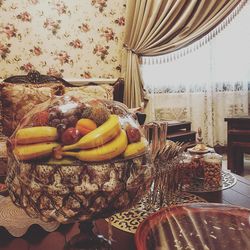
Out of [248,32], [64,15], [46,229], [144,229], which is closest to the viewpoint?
[144,229]

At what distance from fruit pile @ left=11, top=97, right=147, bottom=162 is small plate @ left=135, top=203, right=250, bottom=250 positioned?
0.61 feet

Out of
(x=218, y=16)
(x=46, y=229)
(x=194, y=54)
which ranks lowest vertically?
(x=46, y=229)

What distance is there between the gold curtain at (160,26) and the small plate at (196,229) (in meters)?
2.50

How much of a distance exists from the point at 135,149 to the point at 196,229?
25 centimetres

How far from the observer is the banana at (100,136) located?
51 centimetres

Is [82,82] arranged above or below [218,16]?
below

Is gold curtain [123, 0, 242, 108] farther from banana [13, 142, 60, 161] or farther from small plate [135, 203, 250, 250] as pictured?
banana [13, 142, 60, 161]

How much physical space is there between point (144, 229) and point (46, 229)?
278 mm

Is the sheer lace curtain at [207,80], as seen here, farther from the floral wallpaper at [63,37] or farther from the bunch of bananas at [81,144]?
the bunch of bananas at [81,144]

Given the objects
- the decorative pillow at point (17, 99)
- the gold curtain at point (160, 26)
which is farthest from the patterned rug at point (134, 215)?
the gold curtain at point (160, 26)

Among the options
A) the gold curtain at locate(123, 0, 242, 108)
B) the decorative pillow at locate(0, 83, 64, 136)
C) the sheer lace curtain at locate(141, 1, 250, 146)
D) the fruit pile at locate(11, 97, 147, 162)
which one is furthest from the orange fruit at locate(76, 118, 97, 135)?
the sheer lace curtain at locate(141, 1, 250, 146)

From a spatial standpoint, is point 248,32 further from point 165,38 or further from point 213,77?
point 165,38

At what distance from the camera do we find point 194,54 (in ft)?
11.1

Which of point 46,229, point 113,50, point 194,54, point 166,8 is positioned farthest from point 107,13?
point 46,229
